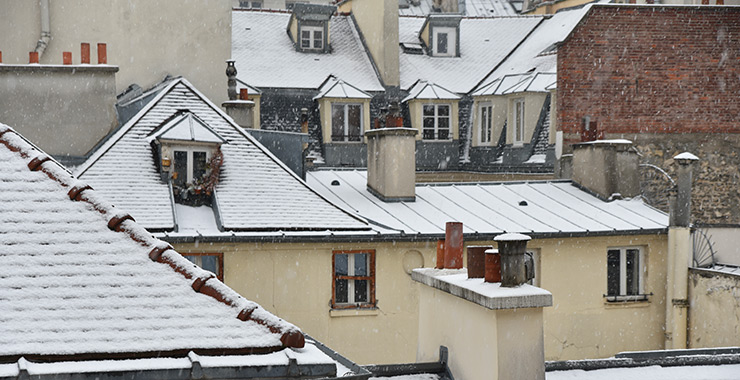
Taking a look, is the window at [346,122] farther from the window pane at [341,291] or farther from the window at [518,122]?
the window pane at [341,291]

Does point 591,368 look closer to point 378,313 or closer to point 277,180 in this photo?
point 378,313

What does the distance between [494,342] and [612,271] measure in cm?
931

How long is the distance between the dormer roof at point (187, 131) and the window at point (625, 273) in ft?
21.9

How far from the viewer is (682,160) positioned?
1529 centimetres

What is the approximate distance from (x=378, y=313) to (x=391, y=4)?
519 inches

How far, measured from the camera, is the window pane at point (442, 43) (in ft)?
87.9

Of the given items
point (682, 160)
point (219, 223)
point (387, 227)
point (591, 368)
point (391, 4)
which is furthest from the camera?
A: point (391, 4)

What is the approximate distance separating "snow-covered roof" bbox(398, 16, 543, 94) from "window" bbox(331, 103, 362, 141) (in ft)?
7.27

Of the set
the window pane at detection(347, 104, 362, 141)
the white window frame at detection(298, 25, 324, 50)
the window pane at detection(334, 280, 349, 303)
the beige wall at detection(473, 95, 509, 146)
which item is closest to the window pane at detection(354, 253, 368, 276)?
the window pane at detection(334, 280, 349, 303)

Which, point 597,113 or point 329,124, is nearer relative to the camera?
point 597,113

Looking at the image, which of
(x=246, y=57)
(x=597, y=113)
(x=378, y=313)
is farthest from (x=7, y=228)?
(x=246, y=57)

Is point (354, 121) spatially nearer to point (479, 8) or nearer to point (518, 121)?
point (518, 121)

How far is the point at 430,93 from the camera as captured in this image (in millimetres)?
24016

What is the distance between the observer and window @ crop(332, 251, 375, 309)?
44.7 ft
